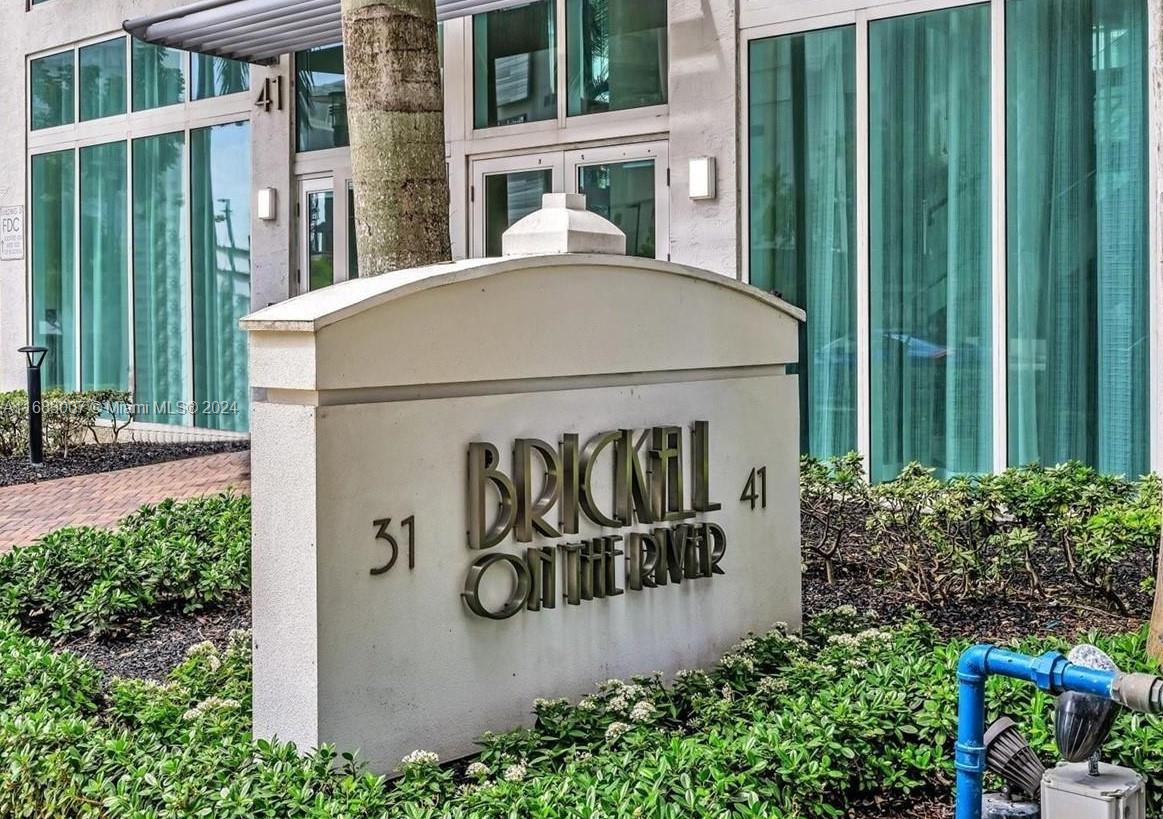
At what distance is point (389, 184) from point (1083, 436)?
17.0 ft

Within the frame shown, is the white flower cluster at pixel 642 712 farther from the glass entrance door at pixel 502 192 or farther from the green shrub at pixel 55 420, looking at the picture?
the green shrub at pixel 55 420

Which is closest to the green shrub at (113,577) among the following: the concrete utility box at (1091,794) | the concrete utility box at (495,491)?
the concrete utility box at (495,491)

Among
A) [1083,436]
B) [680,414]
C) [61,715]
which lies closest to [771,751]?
[680,414]

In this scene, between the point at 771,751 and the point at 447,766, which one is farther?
the point at 447,766

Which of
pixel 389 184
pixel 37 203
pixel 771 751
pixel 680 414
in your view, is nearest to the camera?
pixel 771 751

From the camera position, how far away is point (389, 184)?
5.72 meters

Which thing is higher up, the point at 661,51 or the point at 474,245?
the point at 661,51

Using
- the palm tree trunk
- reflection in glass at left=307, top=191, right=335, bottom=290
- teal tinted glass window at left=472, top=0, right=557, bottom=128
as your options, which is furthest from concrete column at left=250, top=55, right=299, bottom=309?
the palm tree trunk

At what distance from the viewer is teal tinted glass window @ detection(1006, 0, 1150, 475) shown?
815 cm

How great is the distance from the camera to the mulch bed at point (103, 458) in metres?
12.2

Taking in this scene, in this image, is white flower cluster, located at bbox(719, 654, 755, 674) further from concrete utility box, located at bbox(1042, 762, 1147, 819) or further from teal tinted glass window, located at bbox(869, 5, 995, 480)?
teal tinted glass window, located at bbox(869, 5, 995, 480)

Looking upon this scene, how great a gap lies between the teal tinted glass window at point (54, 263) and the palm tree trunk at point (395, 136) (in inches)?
474

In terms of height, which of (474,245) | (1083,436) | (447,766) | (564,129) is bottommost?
(447,766)

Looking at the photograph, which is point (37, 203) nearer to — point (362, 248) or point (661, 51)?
point (661, 51)
